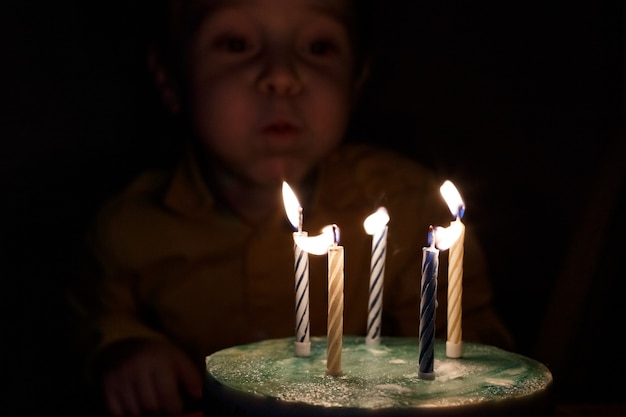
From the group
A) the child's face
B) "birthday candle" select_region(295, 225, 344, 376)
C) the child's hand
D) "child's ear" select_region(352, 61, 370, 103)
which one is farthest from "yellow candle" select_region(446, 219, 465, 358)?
"child's ear" select_region(352, 61, 370, 103)

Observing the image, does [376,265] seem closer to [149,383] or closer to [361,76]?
[149,383]

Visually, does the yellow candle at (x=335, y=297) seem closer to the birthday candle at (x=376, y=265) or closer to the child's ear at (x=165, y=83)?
the birthday candle at (x=376, y=265)

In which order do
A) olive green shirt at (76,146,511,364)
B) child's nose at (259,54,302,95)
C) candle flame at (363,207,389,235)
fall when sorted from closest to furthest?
candle flame at (363,207,389,235) → child's nose at (259,54,302,95) → olive green shirt at (76,146,511,364)

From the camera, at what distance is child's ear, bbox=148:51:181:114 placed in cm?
177

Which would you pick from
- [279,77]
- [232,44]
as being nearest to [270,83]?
[279,77]

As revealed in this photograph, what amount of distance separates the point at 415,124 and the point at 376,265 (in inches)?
36.8

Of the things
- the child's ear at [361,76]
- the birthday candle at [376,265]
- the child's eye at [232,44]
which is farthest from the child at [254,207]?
the birthday candle at [376,265]

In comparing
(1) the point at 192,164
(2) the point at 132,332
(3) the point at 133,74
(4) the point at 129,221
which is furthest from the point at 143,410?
(3) the point at 133,74

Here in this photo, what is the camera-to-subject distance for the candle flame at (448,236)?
0.95 meters

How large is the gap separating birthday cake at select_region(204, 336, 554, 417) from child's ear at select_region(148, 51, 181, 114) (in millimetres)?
865

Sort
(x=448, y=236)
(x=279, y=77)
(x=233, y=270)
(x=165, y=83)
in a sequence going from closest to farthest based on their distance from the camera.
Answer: (x=448, y=236) < (x=279, y=77) < (x=233, y=270) < (x=165, y=83)

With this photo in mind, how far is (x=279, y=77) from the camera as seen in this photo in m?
1.52

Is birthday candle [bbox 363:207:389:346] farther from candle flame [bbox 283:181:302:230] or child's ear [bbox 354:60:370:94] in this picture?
child's ear [bbox 354:60:370:94]

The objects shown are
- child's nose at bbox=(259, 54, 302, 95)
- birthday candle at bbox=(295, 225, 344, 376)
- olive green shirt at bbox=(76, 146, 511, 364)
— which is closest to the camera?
birthday candle at bbox=(295, 225, 344, 376)
